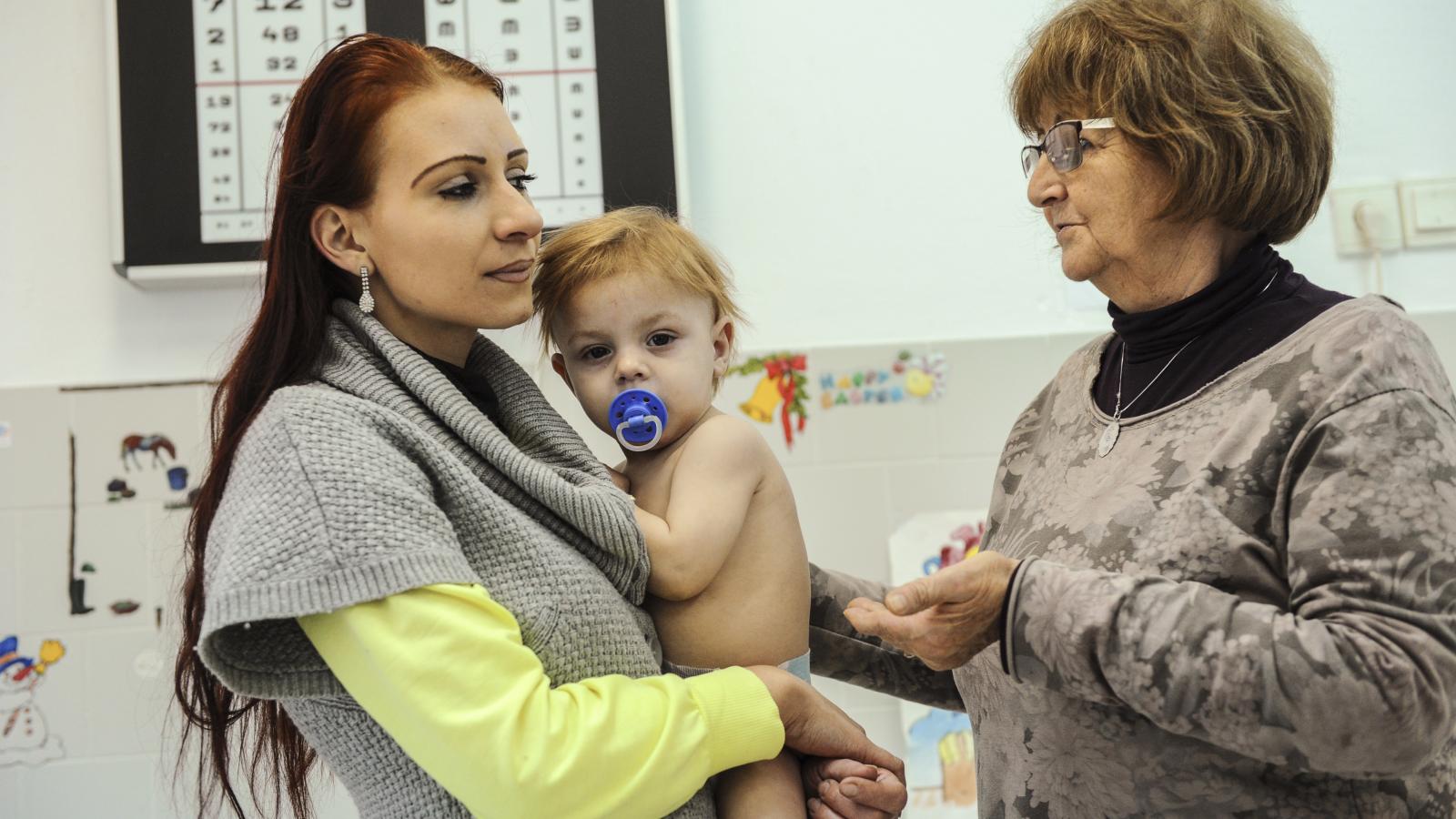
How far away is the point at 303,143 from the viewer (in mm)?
1205

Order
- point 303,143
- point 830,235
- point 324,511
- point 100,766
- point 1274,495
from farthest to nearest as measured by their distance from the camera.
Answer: point 830,235
point 100,766
point 303,143
point 1274,495
point 324,511

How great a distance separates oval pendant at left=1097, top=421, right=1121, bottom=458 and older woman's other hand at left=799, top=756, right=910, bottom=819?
41cm

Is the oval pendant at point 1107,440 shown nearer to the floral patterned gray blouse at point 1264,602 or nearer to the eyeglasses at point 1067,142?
the floral patterned gray blouse at point 1264,602

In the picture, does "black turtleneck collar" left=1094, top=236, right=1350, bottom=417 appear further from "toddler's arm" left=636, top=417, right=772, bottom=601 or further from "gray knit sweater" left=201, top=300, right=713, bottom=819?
"gray knit sweater" left=201, top=300, right=713, bottom=819

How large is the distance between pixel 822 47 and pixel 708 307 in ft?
3.74

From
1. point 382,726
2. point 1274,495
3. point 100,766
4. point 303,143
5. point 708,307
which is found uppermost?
point 303,143

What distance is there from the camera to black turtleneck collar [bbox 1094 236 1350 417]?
3.94 ft

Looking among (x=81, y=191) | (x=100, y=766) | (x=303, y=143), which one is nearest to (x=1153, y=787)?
Answer: (x=303, y=143)

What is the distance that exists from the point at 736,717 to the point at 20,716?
167cm

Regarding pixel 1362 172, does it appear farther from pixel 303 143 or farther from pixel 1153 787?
pixel 303 143

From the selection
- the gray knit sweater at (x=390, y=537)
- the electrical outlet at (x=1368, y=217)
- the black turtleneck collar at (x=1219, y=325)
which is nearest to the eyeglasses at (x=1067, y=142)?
the black turtleneck collar at (x=1219, y=325)

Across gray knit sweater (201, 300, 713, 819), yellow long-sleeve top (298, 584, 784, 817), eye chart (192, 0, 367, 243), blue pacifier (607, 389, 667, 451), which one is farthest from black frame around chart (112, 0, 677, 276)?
yellow long-sleeve top (298, 584, 784, 817)

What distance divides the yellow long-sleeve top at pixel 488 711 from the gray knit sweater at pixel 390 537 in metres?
0.03

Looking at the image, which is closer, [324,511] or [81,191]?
[324,511]
